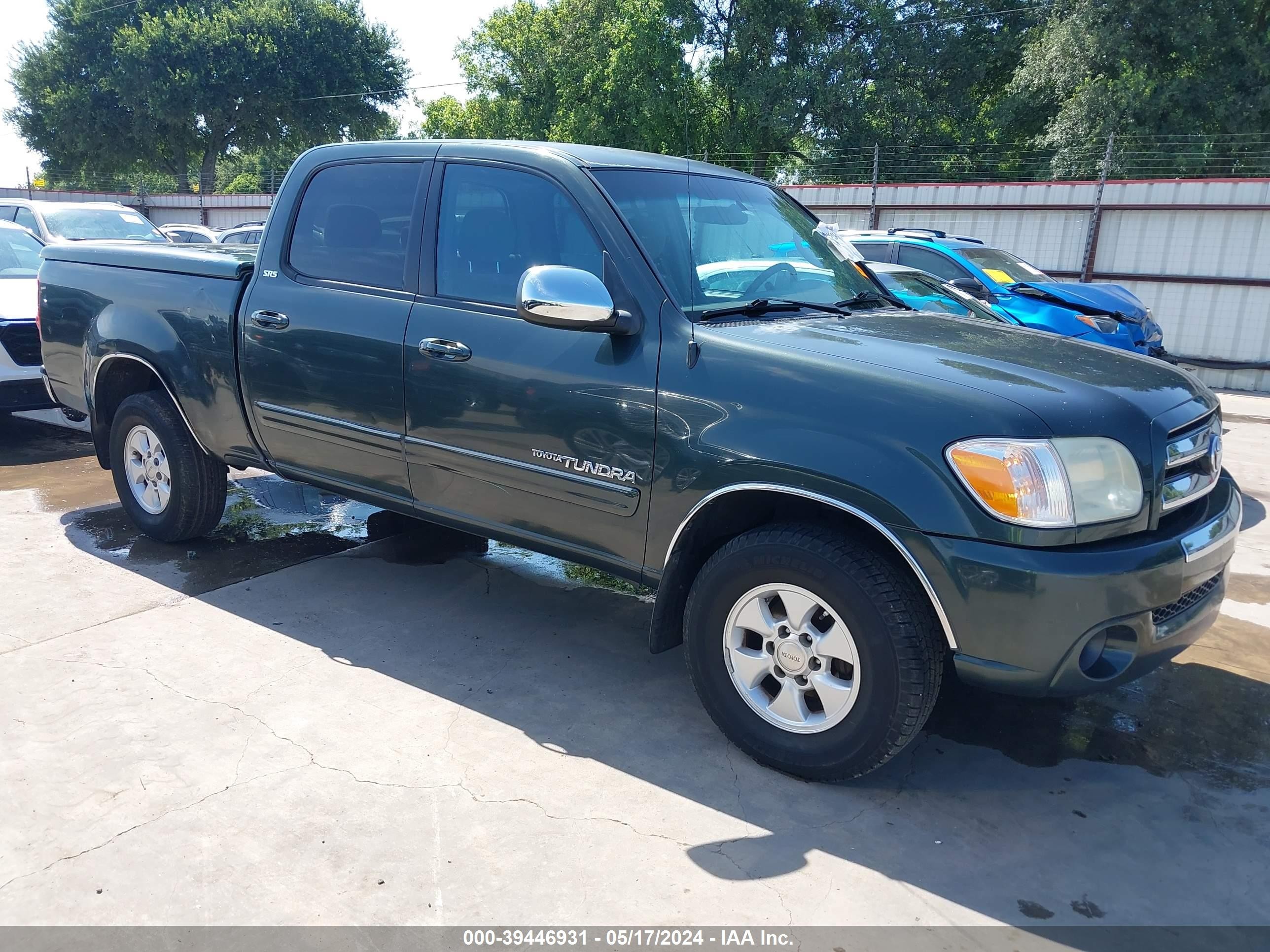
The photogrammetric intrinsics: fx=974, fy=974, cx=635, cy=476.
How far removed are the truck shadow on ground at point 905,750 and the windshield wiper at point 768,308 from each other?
1.46 meters

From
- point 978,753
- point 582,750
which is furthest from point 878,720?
point 582,750

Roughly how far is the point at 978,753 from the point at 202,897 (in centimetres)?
247

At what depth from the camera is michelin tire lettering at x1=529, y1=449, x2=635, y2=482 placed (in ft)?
10.9

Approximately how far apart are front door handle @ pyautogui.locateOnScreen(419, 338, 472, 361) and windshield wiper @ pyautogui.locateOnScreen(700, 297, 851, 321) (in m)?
0.94

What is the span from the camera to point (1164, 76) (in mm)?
22422

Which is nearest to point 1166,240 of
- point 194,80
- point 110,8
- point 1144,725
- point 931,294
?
point 931,294

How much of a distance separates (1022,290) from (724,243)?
5.98m

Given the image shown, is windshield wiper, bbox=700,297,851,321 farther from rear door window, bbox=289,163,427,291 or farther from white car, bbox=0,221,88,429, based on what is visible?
white car, bbox=0,221,88,429

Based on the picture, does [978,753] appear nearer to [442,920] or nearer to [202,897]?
[442,920]

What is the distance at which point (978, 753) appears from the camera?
3373mm

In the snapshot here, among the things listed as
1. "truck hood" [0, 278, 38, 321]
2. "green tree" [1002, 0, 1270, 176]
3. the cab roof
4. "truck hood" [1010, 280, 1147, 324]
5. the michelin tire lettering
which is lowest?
the michelin tire lettering

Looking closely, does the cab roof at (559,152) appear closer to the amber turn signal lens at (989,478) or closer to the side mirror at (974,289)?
the amber turn signal lens at (989,478)

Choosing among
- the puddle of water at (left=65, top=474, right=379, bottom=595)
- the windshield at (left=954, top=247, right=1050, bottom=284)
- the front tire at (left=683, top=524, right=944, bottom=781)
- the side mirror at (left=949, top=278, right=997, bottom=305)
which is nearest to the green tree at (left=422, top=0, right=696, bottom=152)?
the windshield at (left=954, top=247, right=1050, bottom=284)

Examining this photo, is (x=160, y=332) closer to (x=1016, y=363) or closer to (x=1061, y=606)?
(x=1016, y=363)
